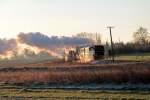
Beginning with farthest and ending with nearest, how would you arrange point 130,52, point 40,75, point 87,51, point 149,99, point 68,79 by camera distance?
point 130,52 < point 87,51 < point 40,75 < point 68,79 < point 149,99

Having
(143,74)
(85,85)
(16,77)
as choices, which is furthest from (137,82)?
(16,77)

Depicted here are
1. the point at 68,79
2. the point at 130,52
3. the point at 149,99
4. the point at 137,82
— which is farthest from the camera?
the point at 130,52

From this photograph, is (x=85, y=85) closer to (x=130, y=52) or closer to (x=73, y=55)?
(x=73, y=55)

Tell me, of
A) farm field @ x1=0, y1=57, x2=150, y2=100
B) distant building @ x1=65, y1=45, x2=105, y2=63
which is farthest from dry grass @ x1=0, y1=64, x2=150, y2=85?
distant building @ x1=65, y1=45, x2=105, y2=63

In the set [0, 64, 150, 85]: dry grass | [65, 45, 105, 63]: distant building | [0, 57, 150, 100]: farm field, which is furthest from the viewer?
[65, 45, 105, 63]: distant building

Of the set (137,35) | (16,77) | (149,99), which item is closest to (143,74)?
(149,99)

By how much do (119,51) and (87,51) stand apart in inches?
1270

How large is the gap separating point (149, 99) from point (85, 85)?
10884 millimetres

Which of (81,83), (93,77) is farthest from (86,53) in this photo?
(81,83)

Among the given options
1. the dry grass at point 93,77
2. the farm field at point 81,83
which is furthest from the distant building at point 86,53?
the farm field at point 81,83

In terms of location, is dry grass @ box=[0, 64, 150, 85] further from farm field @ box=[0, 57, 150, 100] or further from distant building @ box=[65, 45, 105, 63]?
distant building @ box=[65, 45, 105, 63]

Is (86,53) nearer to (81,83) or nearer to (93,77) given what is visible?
(93,77)

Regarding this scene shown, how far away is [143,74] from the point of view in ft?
103

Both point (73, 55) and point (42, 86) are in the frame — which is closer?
A: point (42, 86)
